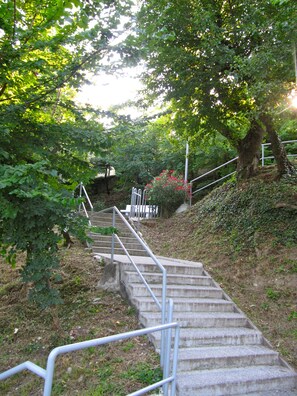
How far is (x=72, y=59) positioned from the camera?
4.23 metres

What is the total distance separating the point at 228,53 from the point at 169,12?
146 cm

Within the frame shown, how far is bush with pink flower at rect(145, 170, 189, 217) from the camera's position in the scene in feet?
35.4

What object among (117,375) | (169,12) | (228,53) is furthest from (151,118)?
(117,375)

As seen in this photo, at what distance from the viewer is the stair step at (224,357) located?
146 inches

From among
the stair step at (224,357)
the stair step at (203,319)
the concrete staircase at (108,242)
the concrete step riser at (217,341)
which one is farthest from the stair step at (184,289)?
the concrete staircase at (108,242)

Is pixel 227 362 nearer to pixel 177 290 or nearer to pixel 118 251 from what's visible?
pixel 177 290

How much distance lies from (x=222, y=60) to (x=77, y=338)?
5.34m

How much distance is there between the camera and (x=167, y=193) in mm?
10766

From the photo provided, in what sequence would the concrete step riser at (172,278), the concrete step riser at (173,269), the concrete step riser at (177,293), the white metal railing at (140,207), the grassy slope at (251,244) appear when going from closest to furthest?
the concrete step riser at (177,293) < the concrete step riser at (172,278) < the grassy slope at (251,244) < the concrete step riser at (173,269) < the white metal railing at (140,207)

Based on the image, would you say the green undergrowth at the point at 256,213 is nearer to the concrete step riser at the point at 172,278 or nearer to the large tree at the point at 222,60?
the large tree at the point at 222,60

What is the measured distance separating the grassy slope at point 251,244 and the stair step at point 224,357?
32 centimetres

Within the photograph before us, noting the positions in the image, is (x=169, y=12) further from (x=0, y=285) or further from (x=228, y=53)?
(x=0, y=285)

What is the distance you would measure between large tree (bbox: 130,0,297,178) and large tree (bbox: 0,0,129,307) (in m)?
0.77

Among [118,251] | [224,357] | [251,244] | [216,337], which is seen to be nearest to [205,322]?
[216,337]
